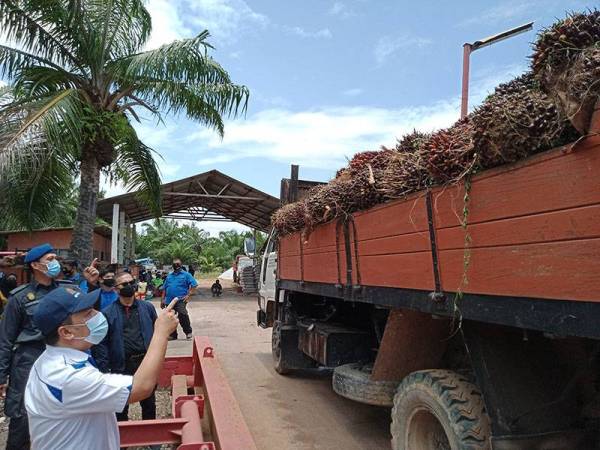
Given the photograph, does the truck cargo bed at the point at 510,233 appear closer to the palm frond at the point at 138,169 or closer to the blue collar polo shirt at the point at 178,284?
the blue collar polo shirt at the point at 178,284

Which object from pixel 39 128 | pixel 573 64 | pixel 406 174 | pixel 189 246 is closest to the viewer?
pixel 573 64

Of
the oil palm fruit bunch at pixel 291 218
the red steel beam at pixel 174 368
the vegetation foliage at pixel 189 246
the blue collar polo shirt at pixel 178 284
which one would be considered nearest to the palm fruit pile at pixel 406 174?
the oil palm fruit bunch at pixel 291 218

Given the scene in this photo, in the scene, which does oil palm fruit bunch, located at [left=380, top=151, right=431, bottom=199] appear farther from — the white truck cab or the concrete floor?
the white truck cab

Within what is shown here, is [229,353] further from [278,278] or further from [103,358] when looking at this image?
[103,358]

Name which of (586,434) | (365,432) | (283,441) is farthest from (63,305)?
(365,432)

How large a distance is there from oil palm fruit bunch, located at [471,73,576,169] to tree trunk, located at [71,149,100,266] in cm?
861

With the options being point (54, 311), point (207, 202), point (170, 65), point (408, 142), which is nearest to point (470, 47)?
point (408, 142)

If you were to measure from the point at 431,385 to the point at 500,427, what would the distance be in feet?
1.50

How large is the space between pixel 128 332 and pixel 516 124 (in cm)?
353

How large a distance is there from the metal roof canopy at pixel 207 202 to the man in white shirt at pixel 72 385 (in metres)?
14.4

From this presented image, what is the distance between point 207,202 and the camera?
73.5 feet

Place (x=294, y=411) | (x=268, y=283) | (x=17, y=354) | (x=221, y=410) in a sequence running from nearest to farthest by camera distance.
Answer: (x=221, y=410), (x=17, y=354), (x=294, y=411), (x=268, y=283)

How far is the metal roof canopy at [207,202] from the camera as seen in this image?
61.5 feet

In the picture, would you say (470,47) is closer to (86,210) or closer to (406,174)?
(406,174)
